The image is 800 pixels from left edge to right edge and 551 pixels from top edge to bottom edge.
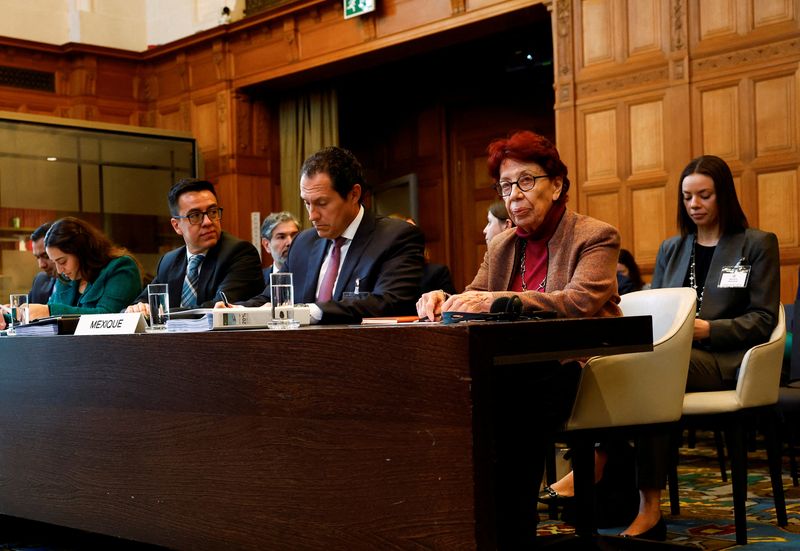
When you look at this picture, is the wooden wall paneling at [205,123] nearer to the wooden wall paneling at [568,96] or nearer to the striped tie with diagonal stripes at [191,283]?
the wooden wall paneling at [568,96]

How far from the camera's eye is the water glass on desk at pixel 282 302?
95.8 inches

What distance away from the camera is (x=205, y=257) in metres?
4.08

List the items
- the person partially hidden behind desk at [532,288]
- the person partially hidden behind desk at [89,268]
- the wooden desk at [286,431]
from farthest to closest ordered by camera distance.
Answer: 1. the person partially hidden behind desk at [89,268]
2. the person partially hidden behind desk at [532,288]
3. the wooden desk at [286,431]

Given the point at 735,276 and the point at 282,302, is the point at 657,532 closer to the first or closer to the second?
the point at 735,276

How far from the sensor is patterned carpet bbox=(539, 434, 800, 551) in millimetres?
3010

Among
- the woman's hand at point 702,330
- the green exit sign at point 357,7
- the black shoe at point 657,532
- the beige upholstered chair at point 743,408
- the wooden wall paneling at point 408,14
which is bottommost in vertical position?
the black shoe at point 657,532

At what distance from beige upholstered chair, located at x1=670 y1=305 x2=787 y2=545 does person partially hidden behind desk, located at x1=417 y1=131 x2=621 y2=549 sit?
624 millimetres

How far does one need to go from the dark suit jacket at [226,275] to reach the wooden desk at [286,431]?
1218 mm

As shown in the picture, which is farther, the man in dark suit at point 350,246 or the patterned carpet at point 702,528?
the man in dark suit at point 350,246

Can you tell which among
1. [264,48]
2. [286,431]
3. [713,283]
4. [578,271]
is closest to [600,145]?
[713,283]

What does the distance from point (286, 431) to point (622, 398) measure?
0.91 meters

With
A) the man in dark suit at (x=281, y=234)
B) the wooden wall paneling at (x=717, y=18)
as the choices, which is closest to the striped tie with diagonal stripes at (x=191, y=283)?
the man in dark suit at (x=281, y=234)

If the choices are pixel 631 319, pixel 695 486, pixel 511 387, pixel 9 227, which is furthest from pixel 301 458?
pixel 9 227

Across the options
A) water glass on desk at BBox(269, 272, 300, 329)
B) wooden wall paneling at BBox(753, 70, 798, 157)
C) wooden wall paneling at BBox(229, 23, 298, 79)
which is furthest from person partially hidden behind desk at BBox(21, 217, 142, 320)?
wooden wall paneling at BBox(229, 23, 298, 79)
